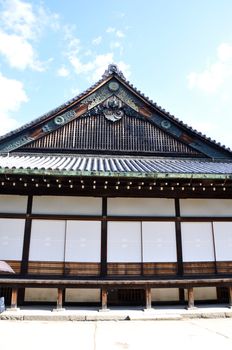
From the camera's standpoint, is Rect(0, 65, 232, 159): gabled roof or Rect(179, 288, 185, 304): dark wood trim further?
Rect(0, 65, 232, 159): gabled roof

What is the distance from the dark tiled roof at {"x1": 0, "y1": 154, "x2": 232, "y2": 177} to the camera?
7.41m

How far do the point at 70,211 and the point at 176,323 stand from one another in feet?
13.0

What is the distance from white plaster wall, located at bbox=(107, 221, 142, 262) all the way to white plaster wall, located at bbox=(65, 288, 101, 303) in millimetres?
1084

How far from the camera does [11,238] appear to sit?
26.2 ft

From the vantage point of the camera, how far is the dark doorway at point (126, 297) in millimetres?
8086

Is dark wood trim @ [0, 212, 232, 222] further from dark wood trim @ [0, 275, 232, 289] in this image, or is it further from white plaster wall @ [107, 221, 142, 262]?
dark wood trim @ [0, 275, 232, 289]

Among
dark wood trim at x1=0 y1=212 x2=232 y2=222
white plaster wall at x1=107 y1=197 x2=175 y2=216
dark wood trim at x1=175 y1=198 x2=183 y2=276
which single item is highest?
white plaster wall at x1=107 y1=197 x2=175 y2=216

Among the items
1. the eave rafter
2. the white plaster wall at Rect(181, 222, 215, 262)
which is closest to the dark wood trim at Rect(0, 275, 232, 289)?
the white plaster wall at Rect(181, 222, 215, 262)

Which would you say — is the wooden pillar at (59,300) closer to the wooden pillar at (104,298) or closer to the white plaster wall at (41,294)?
the white plaster wall at (41,294)

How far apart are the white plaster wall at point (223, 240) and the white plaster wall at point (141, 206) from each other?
56.6 inches

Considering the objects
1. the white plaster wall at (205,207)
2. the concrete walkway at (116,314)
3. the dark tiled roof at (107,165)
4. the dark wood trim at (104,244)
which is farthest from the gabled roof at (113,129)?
the concrete walkway at (116,314)

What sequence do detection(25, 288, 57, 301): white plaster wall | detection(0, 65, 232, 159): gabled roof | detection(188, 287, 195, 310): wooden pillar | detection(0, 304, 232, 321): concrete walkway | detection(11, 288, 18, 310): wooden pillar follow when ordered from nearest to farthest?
detection(0, 304, 232, 321): concrete walkway < detection(11, 288, 18, 310): wooden pillar < detection(188, 287, 195, 310): wooden pillar < detection(25, 288, 57, 301): white plaster wall < detection(0, 65, 232, 159): gabled roof

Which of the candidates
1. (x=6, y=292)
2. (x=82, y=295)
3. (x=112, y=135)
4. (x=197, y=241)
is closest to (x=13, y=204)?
(x=6, y=292)

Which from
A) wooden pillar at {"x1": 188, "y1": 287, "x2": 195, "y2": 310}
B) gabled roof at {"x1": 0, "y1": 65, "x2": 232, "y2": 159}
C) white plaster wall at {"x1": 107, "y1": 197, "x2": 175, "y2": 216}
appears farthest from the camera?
gabled roof at {"x1": 0, "y1": 65, "x2": 232, "y2": 159}
